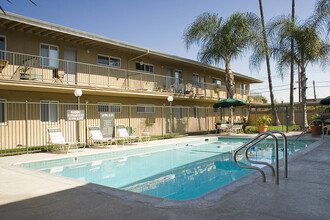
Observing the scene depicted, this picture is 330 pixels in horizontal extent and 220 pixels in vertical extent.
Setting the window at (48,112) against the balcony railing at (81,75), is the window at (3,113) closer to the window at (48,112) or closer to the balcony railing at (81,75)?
the balcony railing at (81,75)

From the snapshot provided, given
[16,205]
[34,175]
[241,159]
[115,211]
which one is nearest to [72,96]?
[34,175]

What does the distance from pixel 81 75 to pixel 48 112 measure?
8.83 feet

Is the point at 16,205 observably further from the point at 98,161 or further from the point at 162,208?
the point at 98,161

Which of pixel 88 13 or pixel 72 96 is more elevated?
pixel 88 13

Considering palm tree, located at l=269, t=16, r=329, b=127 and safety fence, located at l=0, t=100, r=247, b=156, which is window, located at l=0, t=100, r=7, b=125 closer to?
safety fence, located at l=0, t=100, r=247, b=156

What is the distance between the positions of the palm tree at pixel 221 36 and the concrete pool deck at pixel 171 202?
14514mm

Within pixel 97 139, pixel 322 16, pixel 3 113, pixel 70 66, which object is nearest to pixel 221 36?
pixel 322 16

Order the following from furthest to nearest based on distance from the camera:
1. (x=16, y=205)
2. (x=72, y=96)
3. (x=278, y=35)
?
(x=278, y=35), (x=72, y=96), (x=16, y=205)

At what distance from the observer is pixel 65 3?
568 inches

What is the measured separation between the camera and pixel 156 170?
834 centimetres

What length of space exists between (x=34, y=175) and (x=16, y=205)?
2359 millimetres

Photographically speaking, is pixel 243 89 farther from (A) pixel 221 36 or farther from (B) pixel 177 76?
(A) pixel 221 36

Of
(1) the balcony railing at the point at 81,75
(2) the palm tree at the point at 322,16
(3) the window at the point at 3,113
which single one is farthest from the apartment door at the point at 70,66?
(2) the palm tree at the point at 322,16

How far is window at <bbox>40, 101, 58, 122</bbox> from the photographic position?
1298 cm
